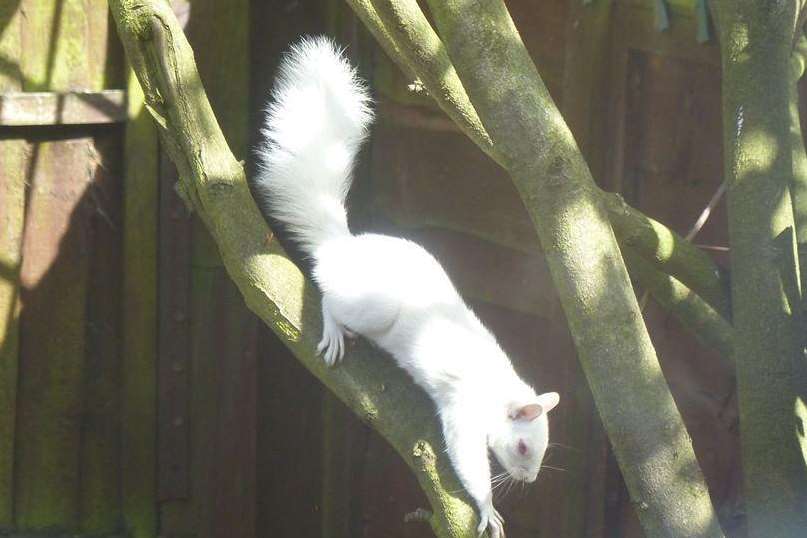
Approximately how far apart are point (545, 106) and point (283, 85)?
1.29 m

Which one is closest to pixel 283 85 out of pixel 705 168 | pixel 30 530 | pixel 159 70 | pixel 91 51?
pixel 159 70

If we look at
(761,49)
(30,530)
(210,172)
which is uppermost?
(761,49)

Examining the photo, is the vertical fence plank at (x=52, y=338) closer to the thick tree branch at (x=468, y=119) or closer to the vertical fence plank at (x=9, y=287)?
the vertical fence plank at (x=9, y=287)

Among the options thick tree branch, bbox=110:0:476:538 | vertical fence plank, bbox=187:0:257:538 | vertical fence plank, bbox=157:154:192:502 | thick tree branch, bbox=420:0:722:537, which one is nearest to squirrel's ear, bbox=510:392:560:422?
thick tree branch, bbox=110:0:476:538

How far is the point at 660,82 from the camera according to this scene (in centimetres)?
346

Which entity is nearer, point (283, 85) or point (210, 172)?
point (210, 172)

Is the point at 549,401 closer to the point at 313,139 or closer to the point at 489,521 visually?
the point at 489,521

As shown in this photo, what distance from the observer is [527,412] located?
9.75 ft

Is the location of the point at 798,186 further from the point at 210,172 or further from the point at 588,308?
the point at 210,172

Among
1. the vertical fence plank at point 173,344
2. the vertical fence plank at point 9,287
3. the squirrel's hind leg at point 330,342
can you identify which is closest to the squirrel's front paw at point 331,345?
the squirrel's hind leg at point 330,342

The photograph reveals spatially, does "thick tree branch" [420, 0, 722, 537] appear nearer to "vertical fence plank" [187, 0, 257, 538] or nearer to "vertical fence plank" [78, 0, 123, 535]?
"vertical fence plank" [187, 0, 257, 538]

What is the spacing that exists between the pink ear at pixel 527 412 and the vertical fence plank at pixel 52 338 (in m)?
1.94

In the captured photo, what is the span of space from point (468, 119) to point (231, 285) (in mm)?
1687

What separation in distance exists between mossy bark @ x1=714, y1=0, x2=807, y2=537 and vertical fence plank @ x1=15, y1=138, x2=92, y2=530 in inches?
99.4
